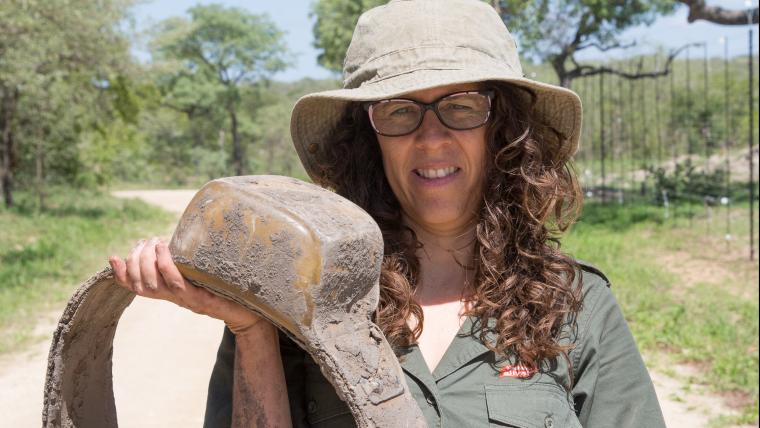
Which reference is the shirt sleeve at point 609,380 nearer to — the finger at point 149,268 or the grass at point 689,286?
the finger at point 149,268

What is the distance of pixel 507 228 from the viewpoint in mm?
1580

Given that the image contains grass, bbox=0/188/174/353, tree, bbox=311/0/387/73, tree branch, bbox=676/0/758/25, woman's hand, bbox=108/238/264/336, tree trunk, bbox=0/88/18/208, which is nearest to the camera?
woman's hand, bbox=108/238/264/336

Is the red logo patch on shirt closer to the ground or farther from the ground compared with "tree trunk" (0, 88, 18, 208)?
farther from the ground

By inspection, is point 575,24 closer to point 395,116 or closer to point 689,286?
point 689,286

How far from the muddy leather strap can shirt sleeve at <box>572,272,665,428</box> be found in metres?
0.44

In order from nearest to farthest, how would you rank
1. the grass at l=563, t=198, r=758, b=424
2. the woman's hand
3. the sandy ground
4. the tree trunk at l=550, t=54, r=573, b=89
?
1. the woman's hand
2. the sandy ground
3. the grass at l=563, t=198, r=758, b=424
4. the tree trunk at l=550, t=54, r=573, b=89

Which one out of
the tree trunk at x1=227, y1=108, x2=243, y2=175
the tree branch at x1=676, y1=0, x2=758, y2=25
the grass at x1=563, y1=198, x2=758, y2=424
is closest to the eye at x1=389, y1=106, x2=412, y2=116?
the grass at x1=563, y1=198, x2=758, y2=424

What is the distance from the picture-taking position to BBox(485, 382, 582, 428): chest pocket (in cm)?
135

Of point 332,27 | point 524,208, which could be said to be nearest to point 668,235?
point 524,208

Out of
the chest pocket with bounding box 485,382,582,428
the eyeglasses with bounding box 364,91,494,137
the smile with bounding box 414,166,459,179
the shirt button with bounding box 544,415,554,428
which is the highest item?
the eyeglasses with bounding box 364,91,494,137

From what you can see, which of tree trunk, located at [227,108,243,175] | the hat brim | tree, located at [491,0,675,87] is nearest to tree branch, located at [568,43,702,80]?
tree, located at [491,0,675,87]

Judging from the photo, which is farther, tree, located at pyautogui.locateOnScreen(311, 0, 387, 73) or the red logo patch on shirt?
tree, located at pyautogui.locateOnScreen(311, 0, 387, 73)

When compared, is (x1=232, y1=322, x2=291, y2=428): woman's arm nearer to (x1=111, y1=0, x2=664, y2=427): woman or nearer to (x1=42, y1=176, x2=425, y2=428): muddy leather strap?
(x1=111, y1=0, x2=664, y2=427): woman

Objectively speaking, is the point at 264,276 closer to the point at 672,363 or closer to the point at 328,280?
the point at 328,280
